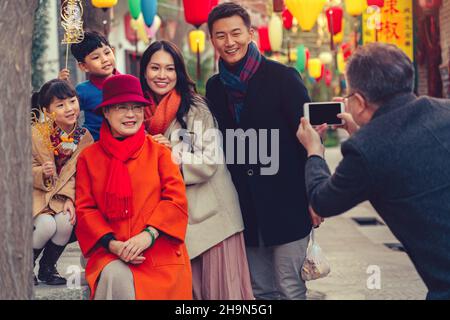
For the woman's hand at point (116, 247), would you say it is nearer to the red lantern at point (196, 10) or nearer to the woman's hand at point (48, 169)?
the woman's hand at point (48, 169)

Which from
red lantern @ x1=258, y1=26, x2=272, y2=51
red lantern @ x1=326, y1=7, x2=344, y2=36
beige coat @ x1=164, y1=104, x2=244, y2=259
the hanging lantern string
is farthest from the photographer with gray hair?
red lantern @ x1=258, y1=26, x2=272, y2=51

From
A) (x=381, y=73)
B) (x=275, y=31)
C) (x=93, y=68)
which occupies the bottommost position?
(x=381, y=73)

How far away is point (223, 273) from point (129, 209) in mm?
828

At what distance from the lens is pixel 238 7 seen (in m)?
5.43

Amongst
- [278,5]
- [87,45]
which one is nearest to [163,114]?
[87,45]

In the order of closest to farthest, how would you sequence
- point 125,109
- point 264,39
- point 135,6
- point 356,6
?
1. point 125,109
2. point 135,6
3. point 356,6
4. point 264,39

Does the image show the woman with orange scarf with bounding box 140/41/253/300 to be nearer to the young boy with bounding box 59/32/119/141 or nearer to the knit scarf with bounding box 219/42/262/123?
the knit scarf with bounding box 219/42/262/123

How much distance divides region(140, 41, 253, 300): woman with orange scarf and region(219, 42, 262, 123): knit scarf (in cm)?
20

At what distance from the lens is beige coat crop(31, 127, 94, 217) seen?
5359 mm

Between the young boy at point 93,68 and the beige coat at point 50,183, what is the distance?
0.40 metres

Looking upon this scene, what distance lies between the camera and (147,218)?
4723mm

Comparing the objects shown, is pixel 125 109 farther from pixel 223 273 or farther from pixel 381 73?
pixel 381 73

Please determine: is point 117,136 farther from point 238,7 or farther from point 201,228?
point 238,7

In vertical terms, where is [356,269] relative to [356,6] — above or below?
below
